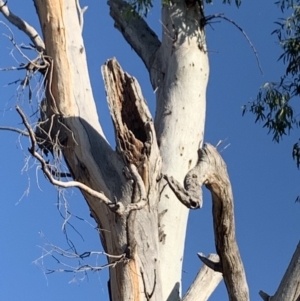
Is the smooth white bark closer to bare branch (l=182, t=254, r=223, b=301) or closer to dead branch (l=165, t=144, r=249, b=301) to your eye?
dead branch (l=165, t=144, r=249, b=301)

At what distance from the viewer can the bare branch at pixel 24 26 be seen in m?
4.14

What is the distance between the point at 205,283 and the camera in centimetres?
440

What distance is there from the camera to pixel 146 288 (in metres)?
3.41

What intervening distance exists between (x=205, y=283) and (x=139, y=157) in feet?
4.01

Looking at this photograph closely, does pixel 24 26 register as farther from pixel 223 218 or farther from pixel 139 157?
pixel 223 218

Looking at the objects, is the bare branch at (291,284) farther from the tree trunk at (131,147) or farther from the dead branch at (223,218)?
the tree trunk at (131,147)

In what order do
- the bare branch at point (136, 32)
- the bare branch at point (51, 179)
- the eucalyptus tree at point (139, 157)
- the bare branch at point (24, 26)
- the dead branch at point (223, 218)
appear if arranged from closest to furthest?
the bare branch at point (51, 179), the eucalyptus tree at point (139, 157), the dead branch at point (223, 218), the bare branch at point (24, 26), the bare branch at point (136, 32)

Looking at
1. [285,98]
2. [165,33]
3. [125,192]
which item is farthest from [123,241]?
[285,98]

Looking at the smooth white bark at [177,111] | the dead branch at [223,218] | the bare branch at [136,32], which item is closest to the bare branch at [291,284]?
the dead branch at [223,218]

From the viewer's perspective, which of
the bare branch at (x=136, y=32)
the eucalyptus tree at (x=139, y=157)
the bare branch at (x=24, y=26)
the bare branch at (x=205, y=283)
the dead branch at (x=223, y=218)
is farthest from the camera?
the bare branch at (x=136, y=32)

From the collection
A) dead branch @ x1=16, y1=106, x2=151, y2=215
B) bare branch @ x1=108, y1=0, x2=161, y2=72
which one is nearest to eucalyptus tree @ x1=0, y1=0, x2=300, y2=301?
dead branch @ x1=16, y1=106, x2=151, y2=215

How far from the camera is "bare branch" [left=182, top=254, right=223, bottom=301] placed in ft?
14.2

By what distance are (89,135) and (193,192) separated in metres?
0.77

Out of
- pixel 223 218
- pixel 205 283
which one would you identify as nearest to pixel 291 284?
pixel 223 218
